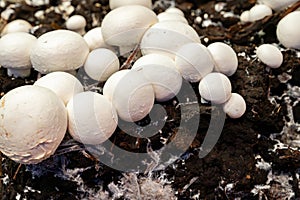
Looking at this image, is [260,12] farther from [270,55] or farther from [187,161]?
[187,161]

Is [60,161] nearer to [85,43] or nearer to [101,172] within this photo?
[101,172]

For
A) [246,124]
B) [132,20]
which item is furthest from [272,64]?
[132,20]

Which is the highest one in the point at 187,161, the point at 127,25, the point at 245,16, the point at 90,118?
the point at 127,25

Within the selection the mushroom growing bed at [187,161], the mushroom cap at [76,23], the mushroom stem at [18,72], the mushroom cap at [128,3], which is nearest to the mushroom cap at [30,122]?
the mushroom growing bed at [187,161]

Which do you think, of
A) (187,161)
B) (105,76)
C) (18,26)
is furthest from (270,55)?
(18,26)

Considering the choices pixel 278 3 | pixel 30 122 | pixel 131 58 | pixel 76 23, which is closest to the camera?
pixel 30 122

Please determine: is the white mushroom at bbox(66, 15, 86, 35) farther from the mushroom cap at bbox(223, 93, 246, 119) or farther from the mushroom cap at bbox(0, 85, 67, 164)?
the mushroom cap at bbox(223, 93, 246, 119)
